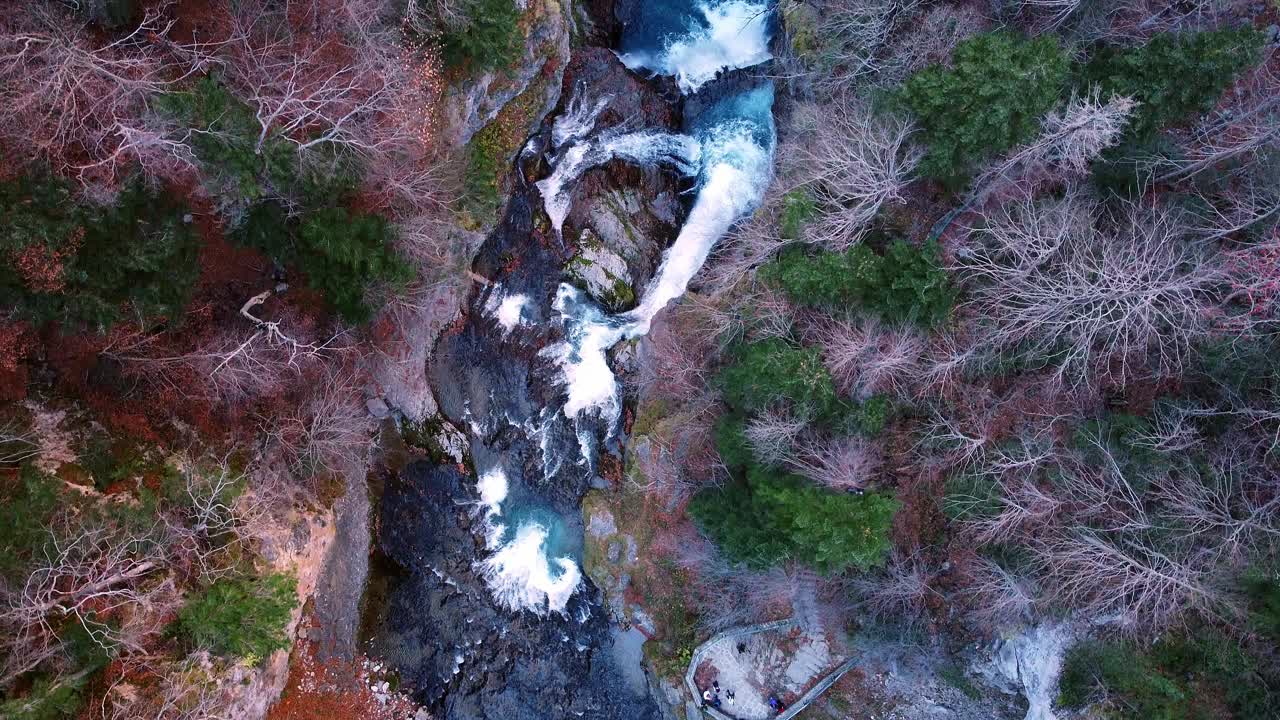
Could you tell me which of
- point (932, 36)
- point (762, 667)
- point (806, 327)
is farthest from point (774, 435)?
point (932, 36)

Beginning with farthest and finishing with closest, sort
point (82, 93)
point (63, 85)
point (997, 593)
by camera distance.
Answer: point (997, 593) < point (82, 93) < point (63, 85)

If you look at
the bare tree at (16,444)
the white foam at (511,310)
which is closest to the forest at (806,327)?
the bare tree at (16,444)

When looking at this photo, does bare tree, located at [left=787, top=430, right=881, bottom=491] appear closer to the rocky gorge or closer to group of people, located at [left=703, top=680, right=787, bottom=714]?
the rocky gorge

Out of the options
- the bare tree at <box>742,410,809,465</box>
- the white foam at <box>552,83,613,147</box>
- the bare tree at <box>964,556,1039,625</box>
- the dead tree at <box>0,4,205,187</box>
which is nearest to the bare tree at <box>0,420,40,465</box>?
the dead tree at <box>0,4,205,187</box>

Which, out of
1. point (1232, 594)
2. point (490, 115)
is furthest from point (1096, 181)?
point (490, 115)

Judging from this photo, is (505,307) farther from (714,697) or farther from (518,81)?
(714,697)

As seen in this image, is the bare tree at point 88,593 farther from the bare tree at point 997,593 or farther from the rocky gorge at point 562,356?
the bare tree at point 997,593

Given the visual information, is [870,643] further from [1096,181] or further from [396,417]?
[396,417]
